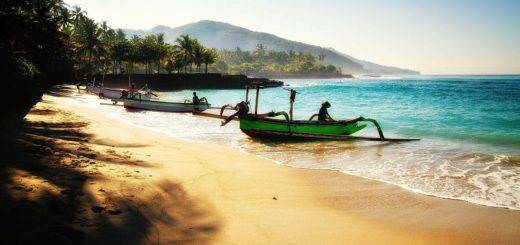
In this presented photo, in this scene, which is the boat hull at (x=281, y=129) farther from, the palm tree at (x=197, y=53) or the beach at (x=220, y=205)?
the palm tree at (x=197, y=53)

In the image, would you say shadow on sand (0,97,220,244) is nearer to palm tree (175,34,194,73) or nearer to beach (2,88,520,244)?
beach (2,88,520,244)

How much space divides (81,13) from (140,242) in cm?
8183

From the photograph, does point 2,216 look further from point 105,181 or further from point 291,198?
point 291,198

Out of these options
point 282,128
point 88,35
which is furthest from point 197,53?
point 282,128

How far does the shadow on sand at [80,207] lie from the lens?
4949mm

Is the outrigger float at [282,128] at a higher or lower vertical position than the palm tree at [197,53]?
lower

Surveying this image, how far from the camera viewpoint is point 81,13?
74438 mm

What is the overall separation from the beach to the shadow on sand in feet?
0.06

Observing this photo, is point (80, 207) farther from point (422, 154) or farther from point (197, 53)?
point (197, 53)

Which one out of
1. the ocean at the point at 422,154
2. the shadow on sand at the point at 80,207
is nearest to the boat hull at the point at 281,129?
the ocean at the point at 422,154

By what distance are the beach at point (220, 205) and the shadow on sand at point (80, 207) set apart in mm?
18

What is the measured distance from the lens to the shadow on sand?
4.95 metres

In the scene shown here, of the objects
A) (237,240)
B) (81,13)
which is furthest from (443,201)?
(81,13)

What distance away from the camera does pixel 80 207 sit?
228 inches
